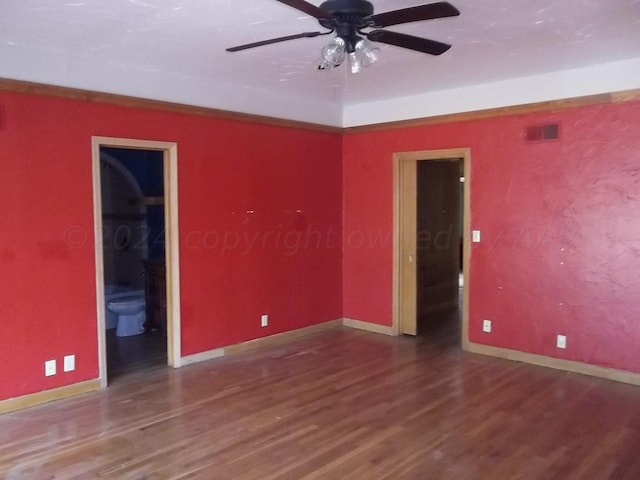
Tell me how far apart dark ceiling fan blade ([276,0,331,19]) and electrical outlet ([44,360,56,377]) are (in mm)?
3255

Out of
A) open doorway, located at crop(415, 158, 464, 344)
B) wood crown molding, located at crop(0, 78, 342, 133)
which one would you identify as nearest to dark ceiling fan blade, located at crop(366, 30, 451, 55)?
wood crown molding, located at crop(0, 78, 342, 133)

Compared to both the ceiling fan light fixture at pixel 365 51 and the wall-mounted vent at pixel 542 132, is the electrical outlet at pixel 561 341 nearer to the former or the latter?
the wall-mounted vent at pixel 542 132

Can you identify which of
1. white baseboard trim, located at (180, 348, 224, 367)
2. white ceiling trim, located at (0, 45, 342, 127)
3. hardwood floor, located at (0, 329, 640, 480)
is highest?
white ceiling trim, located at (0, 45, 342, 127)

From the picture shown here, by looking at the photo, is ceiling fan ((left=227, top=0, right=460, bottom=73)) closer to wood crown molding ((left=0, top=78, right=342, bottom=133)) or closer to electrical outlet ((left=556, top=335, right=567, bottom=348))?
wood crown molding ((left=0, top=78, right=342, bottom=133))

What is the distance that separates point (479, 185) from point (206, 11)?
322 cm

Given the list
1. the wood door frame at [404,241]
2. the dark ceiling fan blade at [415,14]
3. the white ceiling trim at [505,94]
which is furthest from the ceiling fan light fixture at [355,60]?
the wood door frame at [404,241]

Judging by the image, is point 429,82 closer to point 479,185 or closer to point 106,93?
point 479,185

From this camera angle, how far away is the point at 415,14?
237 cm

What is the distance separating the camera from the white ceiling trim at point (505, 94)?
14.1 ft

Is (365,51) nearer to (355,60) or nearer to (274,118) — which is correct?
(355,60)

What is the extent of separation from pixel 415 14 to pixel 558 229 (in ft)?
9.97

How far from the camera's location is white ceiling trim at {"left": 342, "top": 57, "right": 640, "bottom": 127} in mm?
4312

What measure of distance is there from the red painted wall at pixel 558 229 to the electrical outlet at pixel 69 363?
368 centimetres

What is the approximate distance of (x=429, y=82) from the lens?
197 inches
